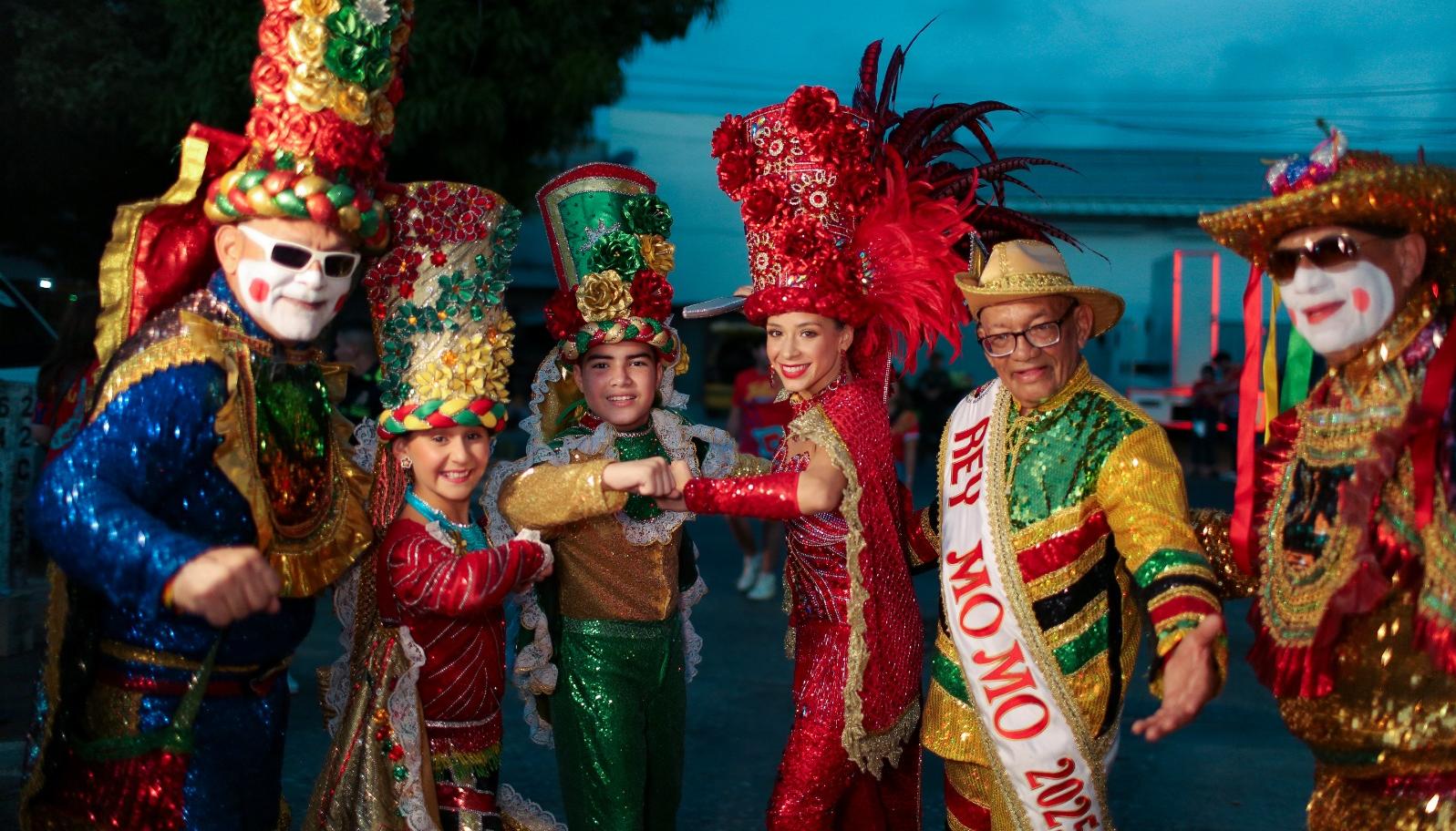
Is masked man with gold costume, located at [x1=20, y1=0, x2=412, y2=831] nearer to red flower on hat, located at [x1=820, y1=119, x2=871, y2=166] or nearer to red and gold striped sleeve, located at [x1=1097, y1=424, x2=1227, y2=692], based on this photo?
red flower on hat, located at [x1=820, y1=119, x2=871, y2=166]

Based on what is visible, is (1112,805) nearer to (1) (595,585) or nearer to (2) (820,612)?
(2) (820,612)

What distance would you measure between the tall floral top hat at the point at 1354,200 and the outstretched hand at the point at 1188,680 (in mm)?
873

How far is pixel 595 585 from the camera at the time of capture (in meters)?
4.03

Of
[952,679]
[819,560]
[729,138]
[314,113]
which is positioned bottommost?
[952,679]

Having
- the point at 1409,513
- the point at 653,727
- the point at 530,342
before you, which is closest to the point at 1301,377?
the point at 1409,513

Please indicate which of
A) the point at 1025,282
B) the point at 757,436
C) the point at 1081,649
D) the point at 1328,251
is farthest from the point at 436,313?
the point at 757,436

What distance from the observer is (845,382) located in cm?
393

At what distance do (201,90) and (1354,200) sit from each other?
868 centimetres

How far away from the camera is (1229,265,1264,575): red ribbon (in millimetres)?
3193

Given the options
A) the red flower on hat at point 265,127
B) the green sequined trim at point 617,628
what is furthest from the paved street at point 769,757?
the red flower on hat at point 265,127

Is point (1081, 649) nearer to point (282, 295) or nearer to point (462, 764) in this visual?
point (462, 764)

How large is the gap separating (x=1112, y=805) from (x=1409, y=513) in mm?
2854

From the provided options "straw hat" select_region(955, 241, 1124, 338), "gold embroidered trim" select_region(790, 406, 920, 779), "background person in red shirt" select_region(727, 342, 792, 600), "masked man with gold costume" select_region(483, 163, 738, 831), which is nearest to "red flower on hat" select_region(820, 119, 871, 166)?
"straw hat" select_region(955, 241, 1124, 338)

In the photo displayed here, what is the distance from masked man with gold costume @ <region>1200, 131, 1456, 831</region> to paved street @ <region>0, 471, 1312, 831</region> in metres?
2.34
